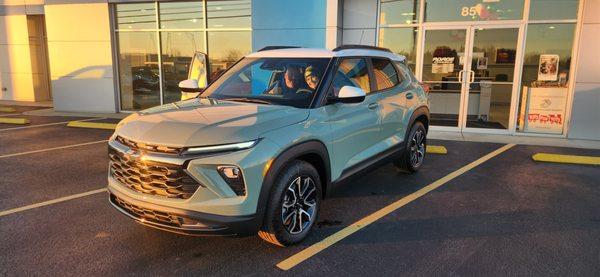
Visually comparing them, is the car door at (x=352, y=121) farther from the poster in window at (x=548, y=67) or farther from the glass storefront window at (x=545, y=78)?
the poster in window at (x=548, y=67)

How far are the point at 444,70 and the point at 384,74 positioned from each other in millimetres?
5161

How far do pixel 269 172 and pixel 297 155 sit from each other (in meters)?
0.36

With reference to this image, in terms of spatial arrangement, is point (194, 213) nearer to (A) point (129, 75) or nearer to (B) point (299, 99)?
(B) point (299, 99)

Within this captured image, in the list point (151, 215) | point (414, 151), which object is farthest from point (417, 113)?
point (151, 215)

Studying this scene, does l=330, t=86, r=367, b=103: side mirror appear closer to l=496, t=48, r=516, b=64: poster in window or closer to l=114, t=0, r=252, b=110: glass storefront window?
l=496, t=48, r=516, b=64: poster in window

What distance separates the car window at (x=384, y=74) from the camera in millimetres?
5303

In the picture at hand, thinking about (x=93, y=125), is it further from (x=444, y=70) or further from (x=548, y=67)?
(x=548, y=67)

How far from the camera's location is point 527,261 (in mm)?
3691

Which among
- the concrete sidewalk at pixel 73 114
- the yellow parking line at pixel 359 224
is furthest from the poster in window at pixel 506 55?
the concrete sidewalk at pixel 73 114

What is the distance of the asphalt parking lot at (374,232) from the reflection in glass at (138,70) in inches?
254

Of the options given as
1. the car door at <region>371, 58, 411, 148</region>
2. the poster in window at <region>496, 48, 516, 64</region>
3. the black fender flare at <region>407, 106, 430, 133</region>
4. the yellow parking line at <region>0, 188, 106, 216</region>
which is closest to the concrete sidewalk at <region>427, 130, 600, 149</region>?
the poster in window at <region>496, 48, 516, 64</region>

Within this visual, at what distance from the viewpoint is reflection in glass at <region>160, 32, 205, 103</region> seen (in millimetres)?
12273

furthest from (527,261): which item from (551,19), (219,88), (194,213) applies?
(551,19)

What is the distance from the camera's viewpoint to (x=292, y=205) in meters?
3.83
